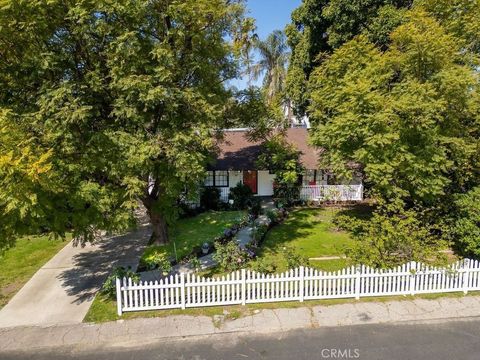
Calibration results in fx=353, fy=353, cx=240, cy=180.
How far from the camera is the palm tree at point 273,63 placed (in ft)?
127

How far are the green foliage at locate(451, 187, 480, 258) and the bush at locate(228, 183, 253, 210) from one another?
12.1 meters

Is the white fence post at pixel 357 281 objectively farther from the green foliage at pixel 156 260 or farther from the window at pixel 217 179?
the window at pixel 217 179

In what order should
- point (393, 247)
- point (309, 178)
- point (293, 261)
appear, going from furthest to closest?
point (309, 178) < point (293, 261) < point (393, 247)

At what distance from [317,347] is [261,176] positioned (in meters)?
18.5

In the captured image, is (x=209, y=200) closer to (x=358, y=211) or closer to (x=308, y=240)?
(x=308, y=240)

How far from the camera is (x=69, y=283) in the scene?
12.2 m

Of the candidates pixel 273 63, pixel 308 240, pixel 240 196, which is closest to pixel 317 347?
pixel 308 240

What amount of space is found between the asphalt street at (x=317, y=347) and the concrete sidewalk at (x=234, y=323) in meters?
0.25

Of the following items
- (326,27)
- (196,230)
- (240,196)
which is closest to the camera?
(196,230)

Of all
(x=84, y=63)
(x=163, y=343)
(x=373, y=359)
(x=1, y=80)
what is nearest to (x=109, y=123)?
(x=84, y=63)

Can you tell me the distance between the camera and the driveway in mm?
10000

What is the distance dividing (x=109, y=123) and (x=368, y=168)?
10346 mm

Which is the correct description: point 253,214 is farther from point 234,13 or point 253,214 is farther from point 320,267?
point 234,13

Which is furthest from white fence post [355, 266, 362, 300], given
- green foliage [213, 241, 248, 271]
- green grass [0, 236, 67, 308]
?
green grass [0, 236, 67, 308]
